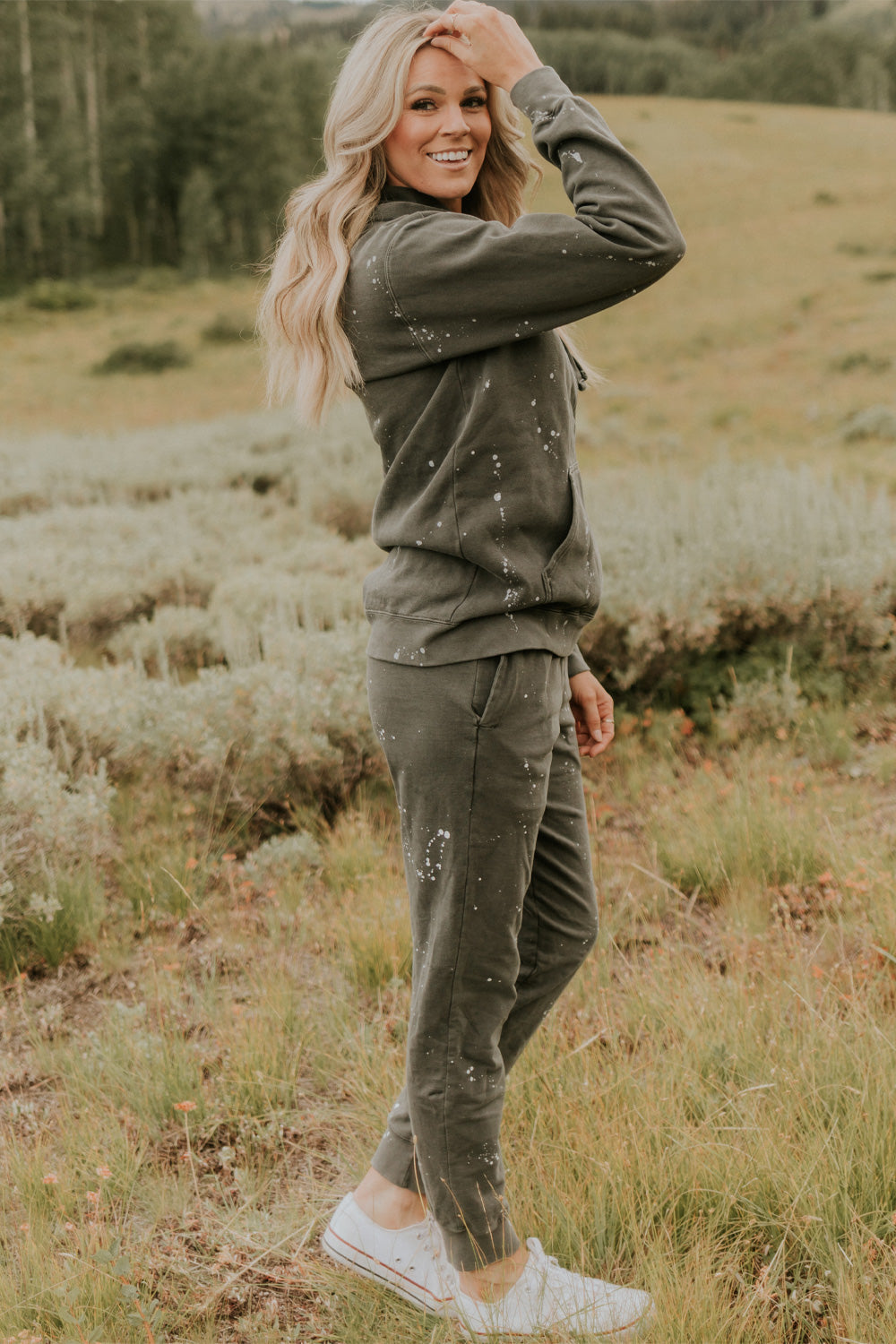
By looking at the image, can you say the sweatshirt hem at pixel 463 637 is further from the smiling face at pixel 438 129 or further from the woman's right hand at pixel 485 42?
the woman's right hand at pixel 485 42

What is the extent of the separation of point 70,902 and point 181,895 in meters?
0.39

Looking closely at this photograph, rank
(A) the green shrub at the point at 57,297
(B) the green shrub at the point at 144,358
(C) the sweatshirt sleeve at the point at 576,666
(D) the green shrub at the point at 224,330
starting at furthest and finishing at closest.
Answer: (A) the green shrub at the point at 57,297 < (D) the green shrub at the point at 224,330 < (B) the green shrub at the point at 144,358 < (C) the sweatshirt sleeve at the point at 576,666

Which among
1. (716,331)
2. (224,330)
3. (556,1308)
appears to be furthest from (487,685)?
(224,330)

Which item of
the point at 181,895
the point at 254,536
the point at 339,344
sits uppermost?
the point at 339,344

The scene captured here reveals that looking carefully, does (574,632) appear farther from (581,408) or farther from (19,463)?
(581,408)

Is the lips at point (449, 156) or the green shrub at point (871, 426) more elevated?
the lips at point (449, 156)

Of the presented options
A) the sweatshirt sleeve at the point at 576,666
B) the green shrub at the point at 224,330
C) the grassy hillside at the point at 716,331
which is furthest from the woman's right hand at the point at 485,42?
the green shrub at the point at 224,330

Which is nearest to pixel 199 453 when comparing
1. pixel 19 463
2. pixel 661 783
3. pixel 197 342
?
pixel 19 463

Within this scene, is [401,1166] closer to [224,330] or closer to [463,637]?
[463,637]

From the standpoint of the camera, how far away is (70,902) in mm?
3482

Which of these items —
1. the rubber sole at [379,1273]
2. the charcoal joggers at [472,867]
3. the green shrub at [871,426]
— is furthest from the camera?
the green shrub at [871,426]

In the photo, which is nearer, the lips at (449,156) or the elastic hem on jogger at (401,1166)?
the lips at (449,156)

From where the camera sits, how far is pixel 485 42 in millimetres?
1747

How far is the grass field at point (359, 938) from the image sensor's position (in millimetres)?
2033
